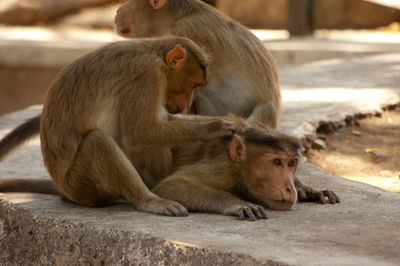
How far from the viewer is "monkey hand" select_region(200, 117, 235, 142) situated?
3.95m

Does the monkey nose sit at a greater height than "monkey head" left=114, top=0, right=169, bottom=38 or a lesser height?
lesser

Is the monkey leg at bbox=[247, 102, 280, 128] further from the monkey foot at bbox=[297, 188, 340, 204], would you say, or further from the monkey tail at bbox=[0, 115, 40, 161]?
the monkey tail at bbox=[0, 115, 40, 161]

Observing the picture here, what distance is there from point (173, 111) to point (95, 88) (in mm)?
472

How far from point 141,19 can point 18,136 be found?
140 cm

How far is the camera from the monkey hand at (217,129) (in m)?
3.95

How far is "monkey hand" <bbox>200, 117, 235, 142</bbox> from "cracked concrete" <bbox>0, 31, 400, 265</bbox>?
16.9 inches

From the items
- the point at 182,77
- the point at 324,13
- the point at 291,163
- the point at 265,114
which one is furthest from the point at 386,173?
the point at 324,13

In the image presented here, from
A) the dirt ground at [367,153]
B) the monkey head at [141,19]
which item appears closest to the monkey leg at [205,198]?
the monkey head at [141,19]

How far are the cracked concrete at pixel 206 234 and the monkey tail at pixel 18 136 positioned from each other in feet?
0.99

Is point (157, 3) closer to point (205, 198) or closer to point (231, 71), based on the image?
point (231, 71)

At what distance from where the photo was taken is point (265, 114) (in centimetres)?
479

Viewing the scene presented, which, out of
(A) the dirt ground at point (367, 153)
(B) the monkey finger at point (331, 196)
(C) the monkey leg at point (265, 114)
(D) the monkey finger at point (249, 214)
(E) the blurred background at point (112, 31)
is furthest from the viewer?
(E) the blurred background at point (112, 31)

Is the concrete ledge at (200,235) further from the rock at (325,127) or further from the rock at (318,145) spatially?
the rock at (325,127)

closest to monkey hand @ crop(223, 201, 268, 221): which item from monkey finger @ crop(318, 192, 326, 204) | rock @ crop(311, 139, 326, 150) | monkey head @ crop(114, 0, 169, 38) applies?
monkey finger @ crop(318, 192, 326, 204)
